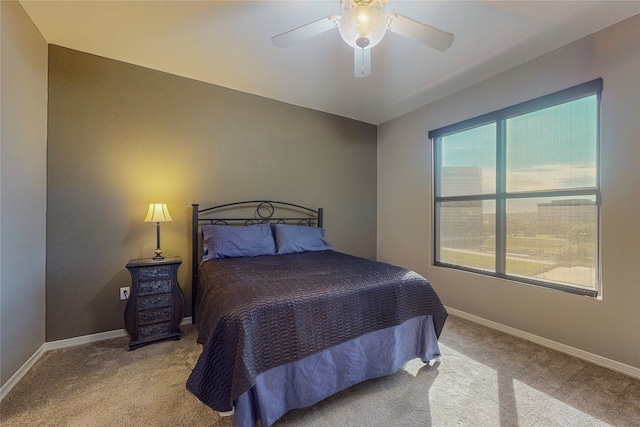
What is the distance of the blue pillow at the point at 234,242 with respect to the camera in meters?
2.66

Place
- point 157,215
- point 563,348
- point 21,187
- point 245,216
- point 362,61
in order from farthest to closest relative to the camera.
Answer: point 245,216 → point 157,215 → point 563,348 → point 21,187 → point 362,61

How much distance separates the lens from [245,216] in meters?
3.26

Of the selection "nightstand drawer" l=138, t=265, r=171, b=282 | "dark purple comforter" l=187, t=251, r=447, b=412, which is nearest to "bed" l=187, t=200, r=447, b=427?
"dark purple comforter" l=187, t=251, r=447, b=412

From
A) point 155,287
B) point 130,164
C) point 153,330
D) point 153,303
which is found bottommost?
point 153,330

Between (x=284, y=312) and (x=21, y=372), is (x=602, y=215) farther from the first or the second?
(x=21, y=372)

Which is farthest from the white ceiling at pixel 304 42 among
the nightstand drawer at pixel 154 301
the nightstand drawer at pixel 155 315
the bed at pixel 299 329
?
the nightstand drawer at pixel 155 315

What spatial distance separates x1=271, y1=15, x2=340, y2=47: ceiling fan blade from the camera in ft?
5.38

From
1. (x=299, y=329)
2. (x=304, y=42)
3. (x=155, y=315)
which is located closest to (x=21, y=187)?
(x=155, y=315)

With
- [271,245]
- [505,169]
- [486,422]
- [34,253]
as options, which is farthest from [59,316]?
[505,169]

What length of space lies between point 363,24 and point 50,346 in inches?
137

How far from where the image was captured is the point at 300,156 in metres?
3.65

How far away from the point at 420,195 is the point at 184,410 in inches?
129

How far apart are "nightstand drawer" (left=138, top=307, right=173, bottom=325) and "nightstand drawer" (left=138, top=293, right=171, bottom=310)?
39 millimetres

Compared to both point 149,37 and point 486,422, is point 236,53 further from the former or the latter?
point 486,422
